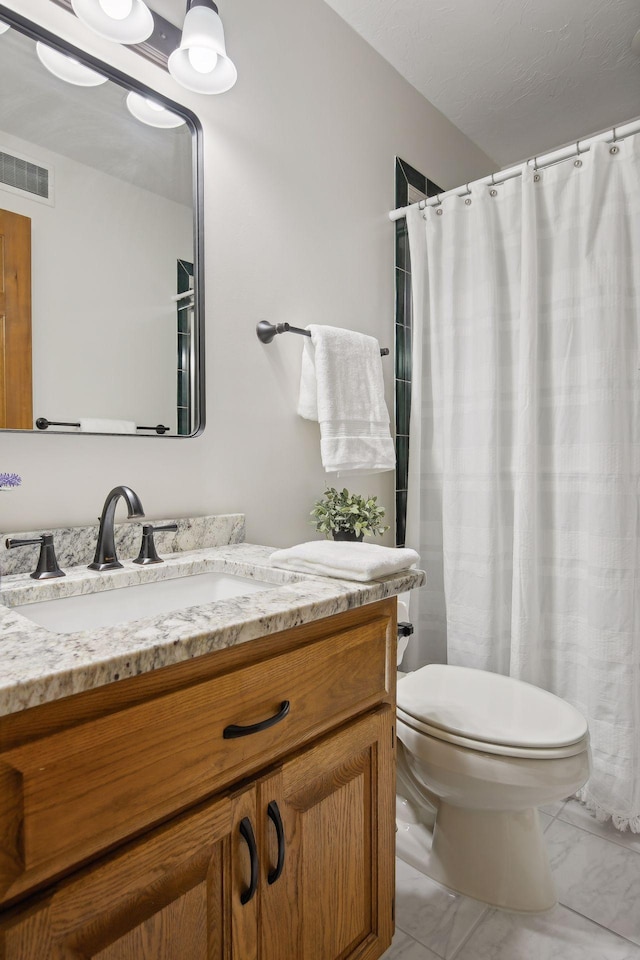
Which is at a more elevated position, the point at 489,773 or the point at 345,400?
the point at 345,400

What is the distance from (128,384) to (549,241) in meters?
1.34

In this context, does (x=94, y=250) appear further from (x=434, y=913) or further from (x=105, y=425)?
(x=434, y=913)

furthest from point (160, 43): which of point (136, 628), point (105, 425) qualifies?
point (136, 628)

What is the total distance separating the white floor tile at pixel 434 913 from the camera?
1.20m

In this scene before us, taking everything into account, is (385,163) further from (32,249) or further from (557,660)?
(557,660)

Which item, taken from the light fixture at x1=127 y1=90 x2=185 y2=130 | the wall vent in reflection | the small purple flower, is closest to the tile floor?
the small purple flower

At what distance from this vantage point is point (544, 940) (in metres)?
1.20

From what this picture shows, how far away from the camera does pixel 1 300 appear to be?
1022mm

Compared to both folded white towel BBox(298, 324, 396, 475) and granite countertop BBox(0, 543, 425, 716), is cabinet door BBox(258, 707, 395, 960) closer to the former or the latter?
granite countertop BBox(0, 543, 425, 716)

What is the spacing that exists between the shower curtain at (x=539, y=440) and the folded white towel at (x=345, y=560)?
818 mm

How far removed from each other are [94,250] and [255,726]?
98cm

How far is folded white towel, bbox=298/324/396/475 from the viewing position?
160 centimetres

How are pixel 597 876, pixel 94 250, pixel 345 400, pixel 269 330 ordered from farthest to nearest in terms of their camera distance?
pixel 345 400 < pixel 269 330 < pixel 597 876 < pixel 94 250

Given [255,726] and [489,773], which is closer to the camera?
[255,726]
